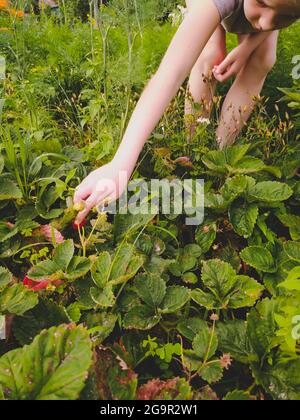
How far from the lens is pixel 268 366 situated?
3.49 ft

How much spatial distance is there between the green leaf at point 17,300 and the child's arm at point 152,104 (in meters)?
0.30

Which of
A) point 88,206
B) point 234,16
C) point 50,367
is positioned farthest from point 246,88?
point 50,367

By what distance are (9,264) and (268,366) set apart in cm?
81

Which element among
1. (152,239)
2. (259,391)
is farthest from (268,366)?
(152,239)

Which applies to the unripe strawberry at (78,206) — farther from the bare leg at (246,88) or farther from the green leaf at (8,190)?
the bare leg at (246,88)

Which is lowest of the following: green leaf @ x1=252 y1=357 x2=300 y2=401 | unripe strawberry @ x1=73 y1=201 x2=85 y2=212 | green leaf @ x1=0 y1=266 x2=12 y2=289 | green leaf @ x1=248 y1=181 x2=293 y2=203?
green leaf @ x1=252 y1=357 x2=300 y2=401

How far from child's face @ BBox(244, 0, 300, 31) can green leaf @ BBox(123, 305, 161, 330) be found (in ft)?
3.03

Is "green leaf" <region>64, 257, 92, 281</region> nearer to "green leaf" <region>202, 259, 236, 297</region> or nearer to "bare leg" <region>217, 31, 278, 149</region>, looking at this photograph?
"green leaf" <region>202, 259, 236, 297</region>

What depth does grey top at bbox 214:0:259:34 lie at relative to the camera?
1.43 metres

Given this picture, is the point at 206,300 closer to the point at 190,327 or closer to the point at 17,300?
the point at 190,327

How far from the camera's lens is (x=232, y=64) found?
180cm

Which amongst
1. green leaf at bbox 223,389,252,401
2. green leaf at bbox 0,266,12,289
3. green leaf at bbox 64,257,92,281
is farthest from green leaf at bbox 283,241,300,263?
green leaf at bbox 0,266,12,289

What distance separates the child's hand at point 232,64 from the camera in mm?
1753

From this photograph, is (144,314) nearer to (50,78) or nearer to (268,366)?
(268,366)
